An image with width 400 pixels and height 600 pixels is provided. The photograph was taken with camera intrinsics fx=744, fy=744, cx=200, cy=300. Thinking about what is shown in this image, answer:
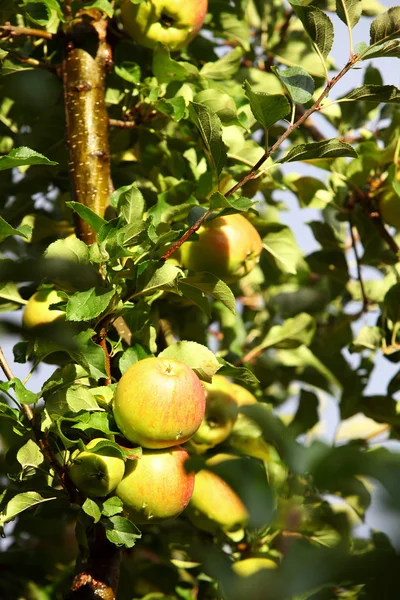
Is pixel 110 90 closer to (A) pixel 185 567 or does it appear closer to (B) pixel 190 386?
(B) pixel 190 386

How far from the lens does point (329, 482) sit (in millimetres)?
418

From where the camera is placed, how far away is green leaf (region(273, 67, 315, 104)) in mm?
1057

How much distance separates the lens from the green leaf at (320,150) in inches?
41.1

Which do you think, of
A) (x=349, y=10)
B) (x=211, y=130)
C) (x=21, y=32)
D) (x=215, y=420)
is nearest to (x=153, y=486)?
(x=215, y=420)

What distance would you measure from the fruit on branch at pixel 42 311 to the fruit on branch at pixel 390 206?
2.77ft

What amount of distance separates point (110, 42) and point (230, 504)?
945 millimetres

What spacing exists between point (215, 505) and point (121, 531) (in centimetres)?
45

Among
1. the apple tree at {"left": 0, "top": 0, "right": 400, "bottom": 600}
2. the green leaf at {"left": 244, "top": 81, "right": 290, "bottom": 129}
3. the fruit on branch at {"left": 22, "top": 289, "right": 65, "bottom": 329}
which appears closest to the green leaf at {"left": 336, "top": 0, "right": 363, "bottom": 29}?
the apple tree at {"left": 0, "top": 0, "right": 400, "bottom": 600}

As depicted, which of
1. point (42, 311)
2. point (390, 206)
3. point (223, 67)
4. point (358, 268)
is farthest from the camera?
point (358, 268)

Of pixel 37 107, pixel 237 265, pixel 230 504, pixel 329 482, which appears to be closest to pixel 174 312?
pixel 237 265

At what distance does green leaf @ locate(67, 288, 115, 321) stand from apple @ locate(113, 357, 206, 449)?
0.10 meters

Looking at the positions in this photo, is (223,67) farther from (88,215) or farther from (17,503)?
(17,503)

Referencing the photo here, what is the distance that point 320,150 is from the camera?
1053 mm

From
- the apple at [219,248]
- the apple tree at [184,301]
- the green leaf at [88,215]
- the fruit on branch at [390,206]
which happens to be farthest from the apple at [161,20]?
the fruit on branch at [390,206]
